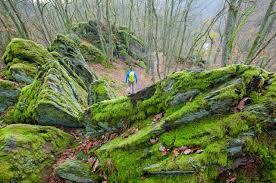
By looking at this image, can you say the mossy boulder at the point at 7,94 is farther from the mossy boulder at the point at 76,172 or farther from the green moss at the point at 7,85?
the mossy boulder at the point at 76,172

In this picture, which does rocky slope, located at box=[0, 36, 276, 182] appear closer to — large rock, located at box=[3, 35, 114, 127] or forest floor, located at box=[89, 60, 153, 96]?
large rock, located at box=[3, 35, 114, 127]

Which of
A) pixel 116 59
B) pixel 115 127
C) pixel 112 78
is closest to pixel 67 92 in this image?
pixel 115 127

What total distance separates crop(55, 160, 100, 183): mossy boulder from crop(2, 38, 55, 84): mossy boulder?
6451 millimetres

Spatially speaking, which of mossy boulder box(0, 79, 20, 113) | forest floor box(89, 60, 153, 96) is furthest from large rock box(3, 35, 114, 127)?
forest floor box(89, 60, 153, 96)

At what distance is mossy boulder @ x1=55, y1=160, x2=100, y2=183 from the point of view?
21.5 feet

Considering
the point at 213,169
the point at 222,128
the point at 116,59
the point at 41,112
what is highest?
the point at 116,59

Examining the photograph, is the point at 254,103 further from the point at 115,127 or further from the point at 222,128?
the point at 115,127

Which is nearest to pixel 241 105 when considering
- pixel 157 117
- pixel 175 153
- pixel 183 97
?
pixel 183 97

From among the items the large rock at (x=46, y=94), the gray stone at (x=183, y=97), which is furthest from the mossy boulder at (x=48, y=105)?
the gray stone at (x=183, y=97)

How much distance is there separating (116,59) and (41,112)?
24404 mm

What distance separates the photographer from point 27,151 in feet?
23.2

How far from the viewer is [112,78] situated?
2494 centimetres

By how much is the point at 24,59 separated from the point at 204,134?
9961 millimetres

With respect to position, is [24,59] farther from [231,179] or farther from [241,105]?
[231,179]
